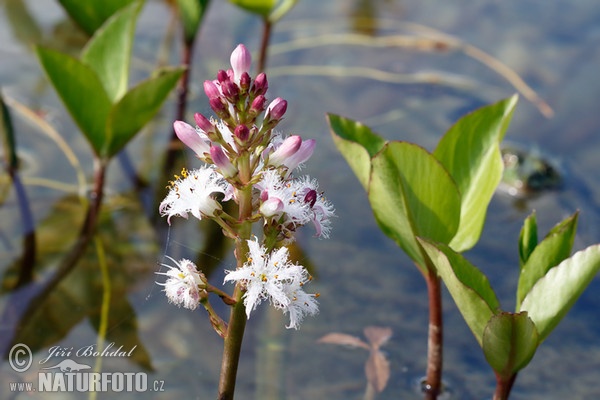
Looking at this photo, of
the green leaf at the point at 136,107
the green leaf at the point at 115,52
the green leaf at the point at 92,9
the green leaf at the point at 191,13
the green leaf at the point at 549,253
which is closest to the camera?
the green leaf at the point at 549,253

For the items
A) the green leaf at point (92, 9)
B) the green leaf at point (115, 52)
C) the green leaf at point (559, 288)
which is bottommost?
the green leaf at point (559, 288)

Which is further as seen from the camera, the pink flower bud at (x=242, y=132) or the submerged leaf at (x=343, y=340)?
the submerged leaf at (x=343, y=340)

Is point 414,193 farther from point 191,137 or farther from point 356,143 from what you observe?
point 191,137

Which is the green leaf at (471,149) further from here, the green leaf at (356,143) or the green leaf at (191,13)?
the green leaf at (191,13)

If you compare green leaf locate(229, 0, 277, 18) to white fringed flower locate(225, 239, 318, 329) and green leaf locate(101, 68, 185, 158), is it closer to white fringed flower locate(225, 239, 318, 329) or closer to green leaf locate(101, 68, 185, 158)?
green leaf locate(101, 68, 185, 158)

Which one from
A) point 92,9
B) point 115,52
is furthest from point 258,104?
point 92,9

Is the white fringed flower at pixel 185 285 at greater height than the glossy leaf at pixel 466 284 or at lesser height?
lesser

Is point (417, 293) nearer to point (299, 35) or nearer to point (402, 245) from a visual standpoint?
point (402, 245)

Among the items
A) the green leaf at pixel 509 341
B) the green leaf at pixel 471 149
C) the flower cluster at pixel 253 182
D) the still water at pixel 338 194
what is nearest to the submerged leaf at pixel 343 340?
the still water at pixel 338 194
